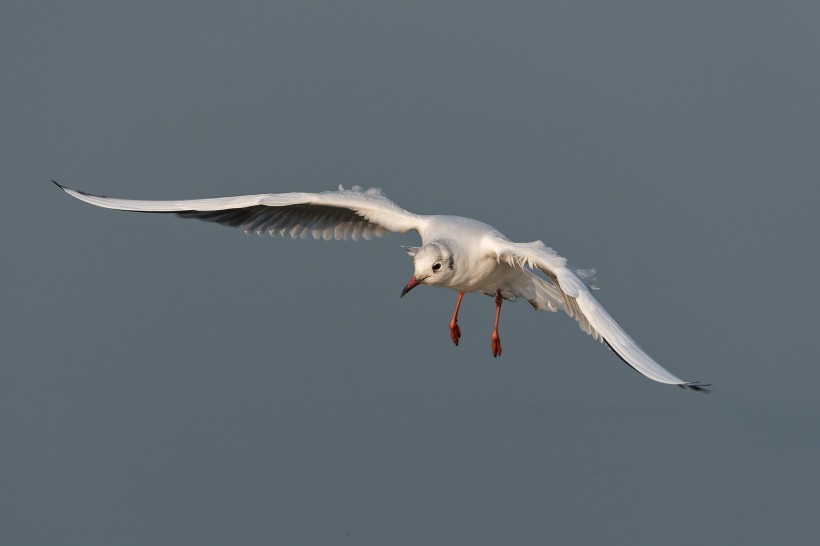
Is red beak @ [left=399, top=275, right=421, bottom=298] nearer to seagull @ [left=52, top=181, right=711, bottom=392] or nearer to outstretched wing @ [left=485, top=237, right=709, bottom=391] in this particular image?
seagull @ [left=52, top=181, right=711, bottom=392]

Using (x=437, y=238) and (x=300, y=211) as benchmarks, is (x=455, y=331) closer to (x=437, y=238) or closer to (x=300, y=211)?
(x=437, y=238)

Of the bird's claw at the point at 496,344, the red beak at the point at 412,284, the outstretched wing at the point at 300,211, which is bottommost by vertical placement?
the bird's claw at the point at 496,344

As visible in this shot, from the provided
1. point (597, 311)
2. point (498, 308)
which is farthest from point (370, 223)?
point (597, 311)

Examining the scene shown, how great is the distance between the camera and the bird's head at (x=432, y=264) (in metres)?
10.5

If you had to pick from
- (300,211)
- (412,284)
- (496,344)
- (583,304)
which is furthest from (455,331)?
(583,304)

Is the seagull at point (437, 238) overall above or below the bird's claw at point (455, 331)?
above

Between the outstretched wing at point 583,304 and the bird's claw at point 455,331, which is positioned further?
the bird's claw at point 455,331

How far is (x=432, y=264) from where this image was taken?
34.3ft

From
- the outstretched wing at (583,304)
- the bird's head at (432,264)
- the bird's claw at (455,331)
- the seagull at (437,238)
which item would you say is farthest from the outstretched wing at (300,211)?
the outstretched wing at (583,304)

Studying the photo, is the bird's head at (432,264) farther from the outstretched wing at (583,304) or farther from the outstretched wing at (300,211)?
the outstretched wing at (300,211)

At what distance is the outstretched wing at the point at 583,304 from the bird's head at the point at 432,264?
372 mm

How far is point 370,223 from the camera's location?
1226 cm

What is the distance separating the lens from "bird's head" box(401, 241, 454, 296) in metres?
10.5

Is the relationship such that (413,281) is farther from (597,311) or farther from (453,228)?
(597,311)
